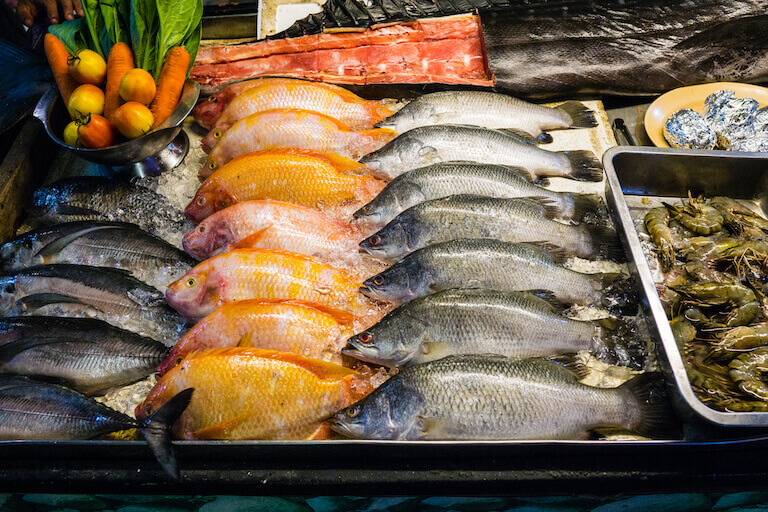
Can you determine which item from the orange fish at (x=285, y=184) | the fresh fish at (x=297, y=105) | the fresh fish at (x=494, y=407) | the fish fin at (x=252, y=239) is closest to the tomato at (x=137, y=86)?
the fresh fish at (x=297, y=105)

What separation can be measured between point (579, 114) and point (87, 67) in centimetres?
300

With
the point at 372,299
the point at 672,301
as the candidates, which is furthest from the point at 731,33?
the point at 372,299

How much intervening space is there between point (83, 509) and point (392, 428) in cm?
142

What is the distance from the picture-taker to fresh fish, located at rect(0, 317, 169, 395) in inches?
90.5

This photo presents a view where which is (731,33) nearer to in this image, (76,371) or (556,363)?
(556,363)

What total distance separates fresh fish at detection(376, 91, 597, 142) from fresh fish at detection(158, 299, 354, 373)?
154 centimetres

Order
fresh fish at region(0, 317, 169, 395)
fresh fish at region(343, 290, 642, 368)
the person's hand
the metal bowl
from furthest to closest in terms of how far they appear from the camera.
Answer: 1. the person's hand
2. the metal bowl
3. fresh fish at region(0, 317, 169, 395)
4. fresh fish at region(343, 290, 642, 368)

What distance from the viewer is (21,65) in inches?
151

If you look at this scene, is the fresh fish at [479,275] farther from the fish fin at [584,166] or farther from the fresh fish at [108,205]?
the fresh fish at [108,205]

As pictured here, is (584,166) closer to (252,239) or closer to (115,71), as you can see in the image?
(252,239)

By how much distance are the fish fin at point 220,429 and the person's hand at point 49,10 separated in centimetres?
375

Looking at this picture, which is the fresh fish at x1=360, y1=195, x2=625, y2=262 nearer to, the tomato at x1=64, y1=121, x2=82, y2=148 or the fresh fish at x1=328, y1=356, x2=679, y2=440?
the fresh fish at x1=328, y1=356, x2=679, y2=440

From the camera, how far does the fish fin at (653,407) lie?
6.47 ft

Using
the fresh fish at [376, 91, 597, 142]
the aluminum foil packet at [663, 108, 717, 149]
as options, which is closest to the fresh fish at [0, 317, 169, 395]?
the fresh fish at [376, 91, 597, 142]
